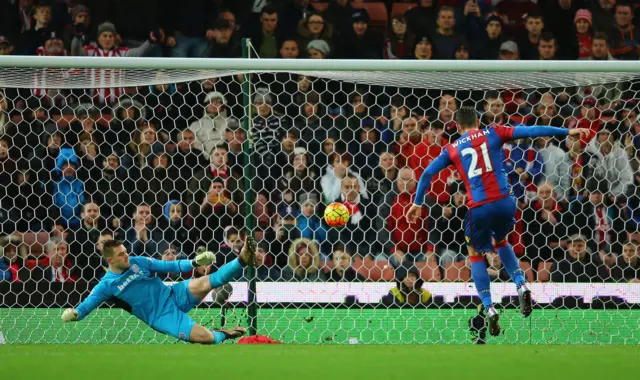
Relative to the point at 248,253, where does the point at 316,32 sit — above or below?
above

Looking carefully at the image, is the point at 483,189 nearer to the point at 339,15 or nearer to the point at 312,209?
the point at 312,209

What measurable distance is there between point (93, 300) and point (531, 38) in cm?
642

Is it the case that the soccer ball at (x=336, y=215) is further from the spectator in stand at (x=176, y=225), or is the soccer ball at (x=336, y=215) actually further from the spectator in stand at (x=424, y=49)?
the spectator in stand at (x=424, y=49)

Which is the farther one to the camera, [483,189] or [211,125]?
[211,125]

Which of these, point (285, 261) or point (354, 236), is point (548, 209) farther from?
point (285, 261)

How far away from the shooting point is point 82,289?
749 centimetres

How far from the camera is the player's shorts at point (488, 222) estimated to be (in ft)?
20.7

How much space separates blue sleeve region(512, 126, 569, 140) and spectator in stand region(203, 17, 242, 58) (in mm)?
5031

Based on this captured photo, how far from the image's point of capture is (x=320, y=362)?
5.27m

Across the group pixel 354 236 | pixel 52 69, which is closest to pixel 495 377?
pixel 354 236

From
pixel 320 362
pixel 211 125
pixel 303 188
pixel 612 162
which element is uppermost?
pixel 211 125

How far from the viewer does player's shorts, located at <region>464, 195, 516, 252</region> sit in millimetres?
6320

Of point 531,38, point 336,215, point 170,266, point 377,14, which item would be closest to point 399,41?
point 377,14

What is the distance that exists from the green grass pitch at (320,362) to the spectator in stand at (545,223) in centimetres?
219
